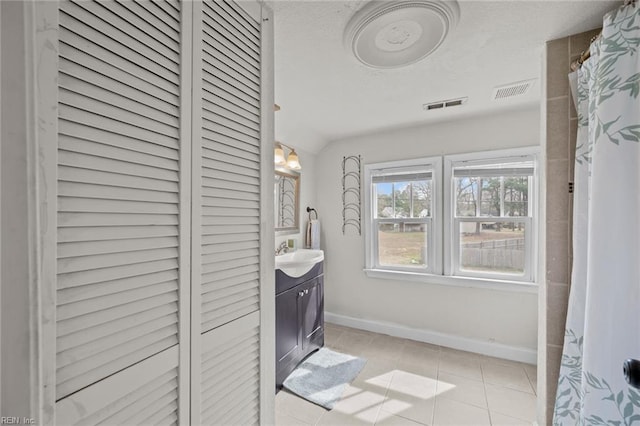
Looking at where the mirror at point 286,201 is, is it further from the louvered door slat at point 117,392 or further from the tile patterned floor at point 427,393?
the louvered door slat at point 117,392

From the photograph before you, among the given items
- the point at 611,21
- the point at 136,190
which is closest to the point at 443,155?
the point at 611,21

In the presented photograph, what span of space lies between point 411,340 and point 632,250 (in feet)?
7.03

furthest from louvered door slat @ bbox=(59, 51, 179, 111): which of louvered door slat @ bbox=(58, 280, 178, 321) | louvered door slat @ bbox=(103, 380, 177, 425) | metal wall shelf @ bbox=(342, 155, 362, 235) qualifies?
metal wall shelf @ bbox=(342, 155, 362, 235)

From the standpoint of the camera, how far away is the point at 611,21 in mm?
1072

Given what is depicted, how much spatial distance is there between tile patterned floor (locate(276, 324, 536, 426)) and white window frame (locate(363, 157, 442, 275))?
797 millimetres

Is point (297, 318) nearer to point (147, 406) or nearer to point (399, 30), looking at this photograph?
point (147, 406)

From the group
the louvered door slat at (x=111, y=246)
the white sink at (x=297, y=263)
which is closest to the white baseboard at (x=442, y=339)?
the white sink at (x=297, y=263)

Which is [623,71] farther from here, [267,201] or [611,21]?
[267,201]

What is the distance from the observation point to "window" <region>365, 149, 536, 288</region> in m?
2.45

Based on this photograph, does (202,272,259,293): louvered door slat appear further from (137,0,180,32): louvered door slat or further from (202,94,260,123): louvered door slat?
(137,0,180,32): louvered door slat

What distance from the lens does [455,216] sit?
105 inches

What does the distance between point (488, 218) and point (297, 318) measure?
2.01 metres

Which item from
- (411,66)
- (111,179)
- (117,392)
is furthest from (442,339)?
(111,179)

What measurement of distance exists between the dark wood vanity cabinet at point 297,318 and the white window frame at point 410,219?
0.77m
